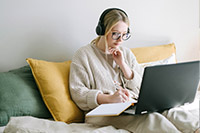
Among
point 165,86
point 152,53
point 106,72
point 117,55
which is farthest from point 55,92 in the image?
point 152,53

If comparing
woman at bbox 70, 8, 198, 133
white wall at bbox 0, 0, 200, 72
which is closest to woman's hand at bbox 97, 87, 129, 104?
woman at bbox 70, 8, 198, 133

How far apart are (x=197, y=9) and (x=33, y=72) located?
1.75 m

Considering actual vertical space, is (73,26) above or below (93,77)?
above

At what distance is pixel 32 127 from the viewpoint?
1135mm

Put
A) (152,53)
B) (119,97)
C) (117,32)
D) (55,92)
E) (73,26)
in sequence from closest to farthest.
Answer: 1. (119,97)
2. (55,92)
3. (117,32)
4. (73,26)
5. (152,53)

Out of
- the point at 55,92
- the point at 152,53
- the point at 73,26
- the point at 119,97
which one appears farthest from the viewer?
the point at 152,53

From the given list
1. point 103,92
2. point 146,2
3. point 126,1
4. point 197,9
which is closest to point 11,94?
point 103,92

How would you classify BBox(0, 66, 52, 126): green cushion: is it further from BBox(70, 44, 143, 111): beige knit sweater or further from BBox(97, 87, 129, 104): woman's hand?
BBox(97, 87, 129, 104): woman's hand

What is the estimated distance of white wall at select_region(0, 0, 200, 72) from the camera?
169 centimetres

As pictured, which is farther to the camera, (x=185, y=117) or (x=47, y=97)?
(x=47, y=97)

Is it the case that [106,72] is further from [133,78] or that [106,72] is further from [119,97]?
[119,97]

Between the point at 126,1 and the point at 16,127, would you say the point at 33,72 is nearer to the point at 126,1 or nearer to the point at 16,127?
the point at 16,127

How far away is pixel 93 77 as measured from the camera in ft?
5.22

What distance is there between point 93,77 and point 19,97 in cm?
43
